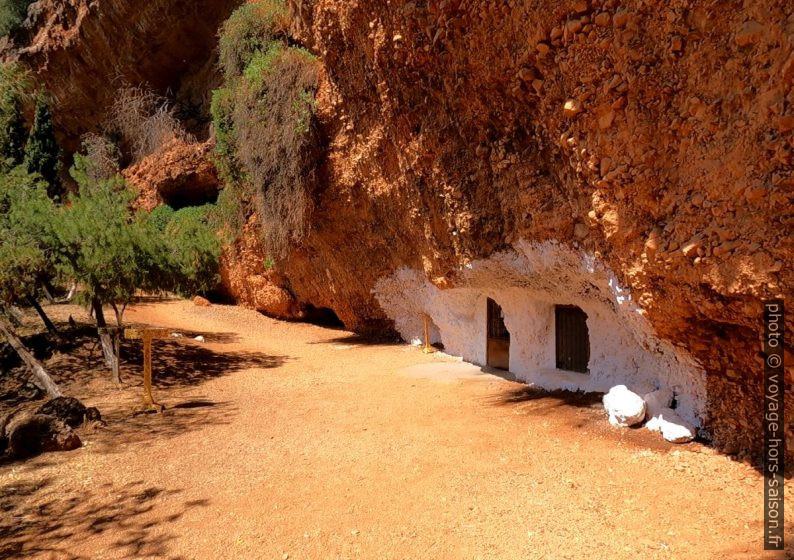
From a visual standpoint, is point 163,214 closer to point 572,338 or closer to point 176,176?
point 176,176

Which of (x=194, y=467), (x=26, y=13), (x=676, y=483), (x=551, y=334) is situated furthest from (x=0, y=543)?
(x=26, y=13)

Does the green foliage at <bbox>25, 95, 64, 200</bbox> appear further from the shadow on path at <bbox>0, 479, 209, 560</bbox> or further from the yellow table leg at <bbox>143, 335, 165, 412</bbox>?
the shadow on path at <bbox>0, 479, 209, 560</bbox>

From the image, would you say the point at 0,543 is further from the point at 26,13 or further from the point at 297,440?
the point at 26,13

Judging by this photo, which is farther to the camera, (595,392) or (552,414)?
(595,392)

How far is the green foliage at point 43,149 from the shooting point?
2158 centimetres

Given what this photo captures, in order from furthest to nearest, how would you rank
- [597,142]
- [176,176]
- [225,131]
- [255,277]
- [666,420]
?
[176,176] → [255,277] → [225,131] → [666,420] → [597,142]

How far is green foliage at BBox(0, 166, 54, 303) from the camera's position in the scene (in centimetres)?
855

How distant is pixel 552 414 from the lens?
6.82 m

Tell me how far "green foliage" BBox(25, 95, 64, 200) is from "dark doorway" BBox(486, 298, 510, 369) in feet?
64.3

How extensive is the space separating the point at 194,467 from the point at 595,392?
5340mm

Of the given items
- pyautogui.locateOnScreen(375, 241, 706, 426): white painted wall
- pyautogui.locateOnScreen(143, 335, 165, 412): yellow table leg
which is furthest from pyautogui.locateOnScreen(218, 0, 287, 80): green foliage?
pyautogui.locateOnScreen(143, 335, 165, 412): yellow table leg

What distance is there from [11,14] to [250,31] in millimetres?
16087

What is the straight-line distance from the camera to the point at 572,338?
8367mm

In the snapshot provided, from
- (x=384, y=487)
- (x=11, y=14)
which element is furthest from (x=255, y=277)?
(x=11, y=14)
